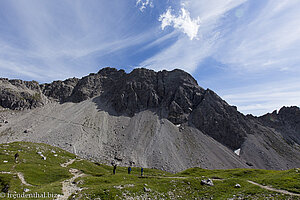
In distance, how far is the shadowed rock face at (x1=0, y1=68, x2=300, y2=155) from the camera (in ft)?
462

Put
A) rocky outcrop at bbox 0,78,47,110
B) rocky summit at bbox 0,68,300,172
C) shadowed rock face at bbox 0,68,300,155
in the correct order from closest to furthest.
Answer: rocky summit at bbox 0,68,300,172 < shadowed rock face at bbox 0,68,300,155 < rocky outcrop at bbox 0,78,47,110

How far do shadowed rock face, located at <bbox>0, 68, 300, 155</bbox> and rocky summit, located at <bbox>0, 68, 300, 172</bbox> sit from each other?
0.77 m

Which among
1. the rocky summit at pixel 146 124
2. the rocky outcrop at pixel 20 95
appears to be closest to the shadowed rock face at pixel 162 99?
the rocky outcrop at pixel 20 95

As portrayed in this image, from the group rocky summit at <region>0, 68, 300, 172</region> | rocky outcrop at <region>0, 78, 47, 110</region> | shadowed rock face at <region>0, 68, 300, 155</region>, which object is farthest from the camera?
rocky outcrop at <region>0, 78, 47, 110</region>

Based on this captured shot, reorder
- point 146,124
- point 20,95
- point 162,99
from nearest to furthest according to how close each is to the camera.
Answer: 1. point 146,124
2. point 20,95
3. point 162,99

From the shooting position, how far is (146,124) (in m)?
133

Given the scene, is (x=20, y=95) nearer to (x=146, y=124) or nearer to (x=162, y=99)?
(x=146, y=124)

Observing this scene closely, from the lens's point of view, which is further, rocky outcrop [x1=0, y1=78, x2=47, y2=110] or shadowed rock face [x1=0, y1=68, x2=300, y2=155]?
rocky outcrop [x1=0, y1=78, x2=47, y2=110]

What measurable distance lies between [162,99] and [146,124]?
136ft

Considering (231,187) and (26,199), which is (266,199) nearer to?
(231,187)

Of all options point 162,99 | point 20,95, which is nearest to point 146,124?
point 162,99

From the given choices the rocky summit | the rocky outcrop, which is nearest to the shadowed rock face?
the rocky outcrop

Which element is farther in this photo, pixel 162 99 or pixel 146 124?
pixel 162 99

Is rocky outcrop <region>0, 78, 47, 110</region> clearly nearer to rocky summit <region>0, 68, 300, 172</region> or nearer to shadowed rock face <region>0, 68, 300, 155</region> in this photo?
shadowed rock face <region>0, 68, 300, 155</region>
